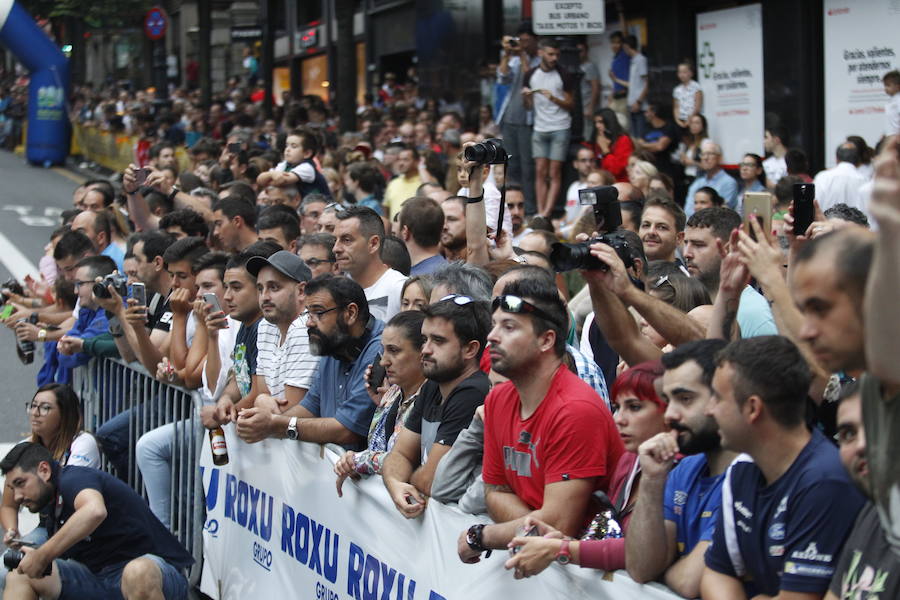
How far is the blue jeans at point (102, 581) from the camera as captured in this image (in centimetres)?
709

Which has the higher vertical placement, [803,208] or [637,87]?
[637,87]

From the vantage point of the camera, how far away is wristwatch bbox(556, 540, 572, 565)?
4.46 meters

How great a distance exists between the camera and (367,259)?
26.0ft

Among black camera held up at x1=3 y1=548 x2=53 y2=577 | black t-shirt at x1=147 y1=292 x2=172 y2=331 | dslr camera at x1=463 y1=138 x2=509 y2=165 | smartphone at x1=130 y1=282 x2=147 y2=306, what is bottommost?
black camera held up at x1=3 y1=548 x2=53 y2=577

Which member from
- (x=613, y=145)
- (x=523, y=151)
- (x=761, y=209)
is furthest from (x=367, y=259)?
(x=523, y=151)

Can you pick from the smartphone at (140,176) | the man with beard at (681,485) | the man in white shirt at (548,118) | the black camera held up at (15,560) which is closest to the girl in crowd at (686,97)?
the man in white shirt at (548,118)

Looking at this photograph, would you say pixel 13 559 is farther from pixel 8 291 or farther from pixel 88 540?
pixel 8 291

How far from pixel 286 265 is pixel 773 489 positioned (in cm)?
421

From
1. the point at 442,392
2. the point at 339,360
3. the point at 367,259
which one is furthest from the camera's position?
the point at 367,259

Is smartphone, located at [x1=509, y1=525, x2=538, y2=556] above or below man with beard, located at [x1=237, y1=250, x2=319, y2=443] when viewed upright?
below

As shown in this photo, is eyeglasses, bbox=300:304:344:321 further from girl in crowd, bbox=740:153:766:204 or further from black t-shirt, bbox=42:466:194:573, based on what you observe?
girl in crowd, bbox=740:153:766:204

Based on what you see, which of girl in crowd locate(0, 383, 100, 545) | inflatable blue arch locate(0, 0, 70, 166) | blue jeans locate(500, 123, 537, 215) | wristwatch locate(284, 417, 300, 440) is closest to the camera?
wristwatch locate(284, 417, 300, 440)

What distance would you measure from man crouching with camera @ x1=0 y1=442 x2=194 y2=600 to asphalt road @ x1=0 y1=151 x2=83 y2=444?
192 inches

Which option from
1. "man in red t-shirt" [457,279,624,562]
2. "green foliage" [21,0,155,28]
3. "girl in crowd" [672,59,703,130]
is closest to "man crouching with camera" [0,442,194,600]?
"man in red t-shirt" [457,279,624,562]
